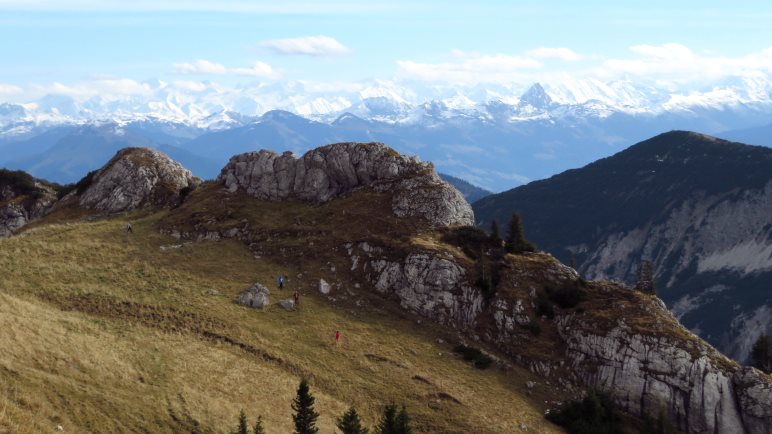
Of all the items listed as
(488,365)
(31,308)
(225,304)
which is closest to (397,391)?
(488,365)

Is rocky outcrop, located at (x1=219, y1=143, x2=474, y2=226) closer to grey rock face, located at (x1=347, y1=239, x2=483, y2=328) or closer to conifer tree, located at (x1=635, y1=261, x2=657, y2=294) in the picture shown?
grey rock face, located at (x1=347, y1=239, x2=483, y2=328)

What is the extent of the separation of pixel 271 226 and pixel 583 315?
43951 mm

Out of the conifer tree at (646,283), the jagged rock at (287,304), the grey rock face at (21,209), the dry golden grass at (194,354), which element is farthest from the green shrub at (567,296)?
the grey rock face at (21,209)

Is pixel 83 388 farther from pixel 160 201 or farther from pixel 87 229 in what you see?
pixel 160 201

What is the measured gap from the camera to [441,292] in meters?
68.9

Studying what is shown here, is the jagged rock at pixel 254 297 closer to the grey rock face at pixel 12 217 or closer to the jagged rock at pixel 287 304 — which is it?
the jagged rock at pixel 287 304

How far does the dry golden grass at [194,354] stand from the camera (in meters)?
40.0

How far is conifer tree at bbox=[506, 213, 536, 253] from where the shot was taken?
7800 centimetres

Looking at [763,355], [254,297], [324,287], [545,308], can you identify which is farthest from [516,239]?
[254,297]

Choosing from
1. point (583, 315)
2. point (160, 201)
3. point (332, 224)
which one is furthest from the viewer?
point (160, 201)

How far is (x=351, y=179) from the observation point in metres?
91.6

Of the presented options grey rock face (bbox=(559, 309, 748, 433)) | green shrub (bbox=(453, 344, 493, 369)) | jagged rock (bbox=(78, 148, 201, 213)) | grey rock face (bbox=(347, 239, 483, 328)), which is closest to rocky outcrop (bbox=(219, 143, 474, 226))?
grey rock face (bbox=(347, 239, 483, 328))

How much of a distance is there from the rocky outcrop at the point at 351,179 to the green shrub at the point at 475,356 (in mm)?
21607

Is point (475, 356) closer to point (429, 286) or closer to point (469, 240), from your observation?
point (429, 286)
